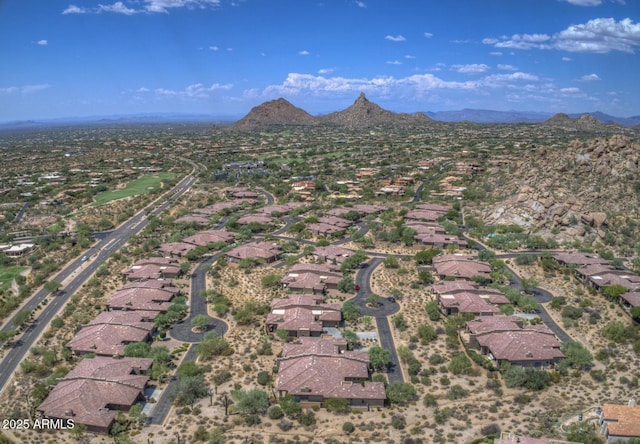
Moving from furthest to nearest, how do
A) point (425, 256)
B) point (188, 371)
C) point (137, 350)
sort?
point (425, 256) → point (137, 350) → point (188, 371)

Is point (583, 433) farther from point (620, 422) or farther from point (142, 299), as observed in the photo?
point (142, 299)

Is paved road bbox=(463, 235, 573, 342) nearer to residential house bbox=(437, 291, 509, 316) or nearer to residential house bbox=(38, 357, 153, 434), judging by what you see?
residential house bbox=(437, 291, 509, 316)

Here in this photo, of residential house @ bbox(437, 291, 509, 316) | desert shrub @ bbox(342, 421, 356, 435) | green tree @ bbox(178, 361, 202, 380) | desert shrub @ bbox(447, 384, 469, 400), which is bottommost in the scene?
desert shrub @ bbox(342, 421, 356, 435)

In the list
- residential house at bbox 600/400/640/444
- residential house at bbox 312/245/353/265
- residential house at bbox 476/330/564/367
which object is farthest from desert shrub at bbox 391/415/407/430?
residential house at bbox 312/245/353/265

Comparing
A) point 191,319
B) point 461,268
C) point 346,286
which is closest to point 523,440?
point 346,286

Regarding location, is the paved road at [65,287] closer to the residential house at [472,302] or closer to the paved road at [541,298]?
the residential house at [472,302]

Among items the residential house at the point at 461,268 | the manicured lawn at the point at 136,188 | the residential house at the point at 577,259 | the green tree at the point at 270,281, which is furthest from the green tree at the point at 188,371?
the manicured lawn at the point at 136,188
